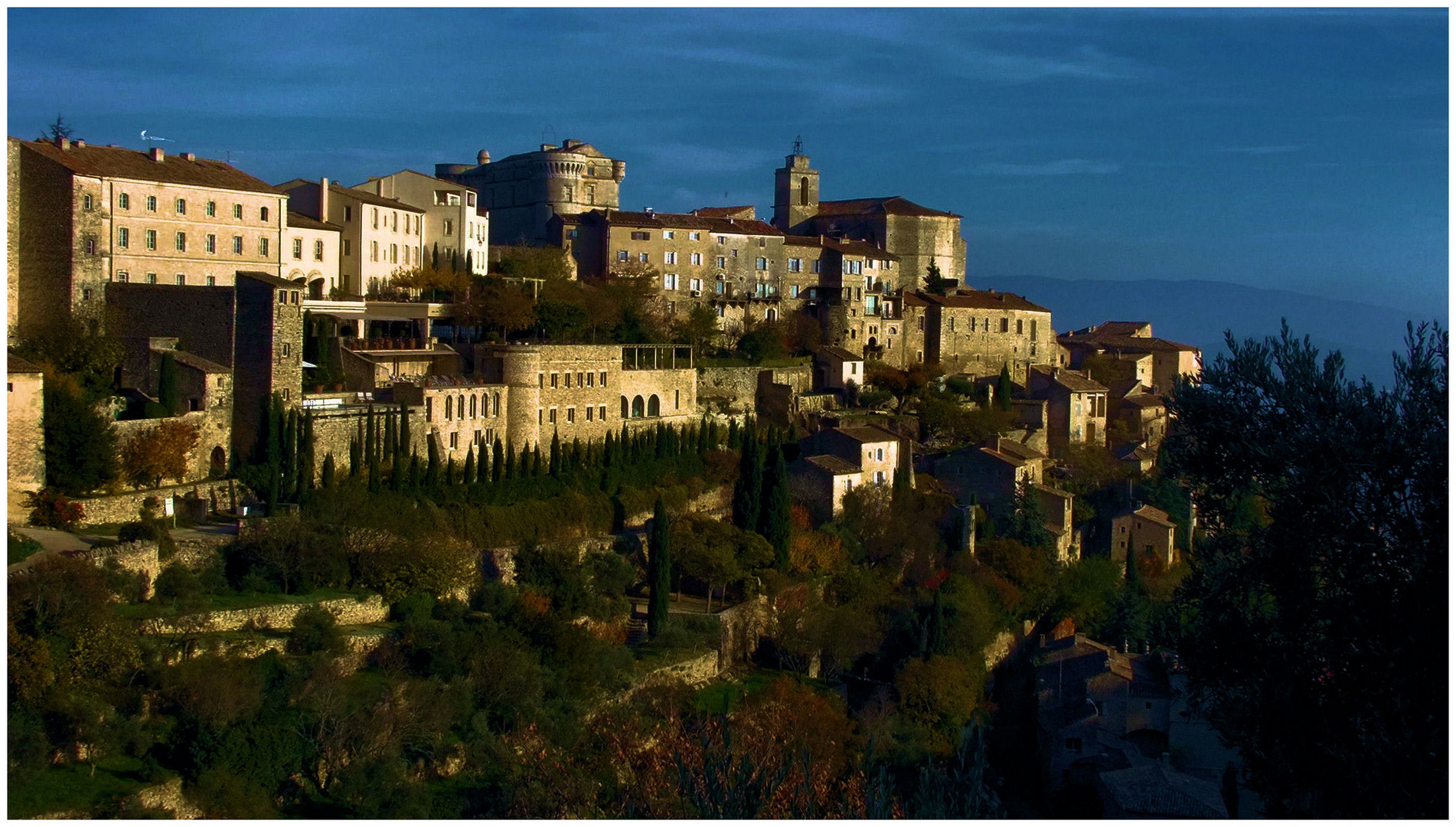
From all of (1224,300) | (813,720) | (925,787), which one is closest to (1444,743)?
(925,787)

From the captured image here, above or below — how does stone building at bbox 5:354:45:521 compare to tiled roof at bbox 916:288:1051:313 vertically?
below

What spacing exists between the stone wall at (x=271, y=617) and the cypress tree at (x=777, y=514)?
33.2 ft

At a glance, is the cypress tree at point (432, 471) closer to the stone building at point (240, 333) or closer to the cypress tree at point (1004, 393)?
the stone building at point (240, 333)

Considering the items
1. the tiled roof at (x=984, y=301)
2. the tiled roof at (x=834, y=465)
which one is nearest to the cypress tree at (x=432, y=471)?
the tiled roof at (x=834, y=465)

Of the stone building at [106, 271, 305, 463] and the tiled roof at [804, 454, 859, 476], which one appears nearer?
the stone building at [106, 271, 305, 463]

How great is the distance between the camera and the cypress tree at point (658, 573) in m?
27.5

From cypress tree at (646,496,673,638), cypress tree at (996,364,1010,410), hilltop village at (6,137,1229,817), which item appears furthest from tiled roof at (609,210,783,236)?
cypress tree at (646,496,673,638)

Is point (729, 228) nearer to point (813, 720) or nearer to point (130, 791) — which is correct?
point (813, 720)

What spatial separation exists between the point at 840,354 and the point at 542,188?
15.5 meters

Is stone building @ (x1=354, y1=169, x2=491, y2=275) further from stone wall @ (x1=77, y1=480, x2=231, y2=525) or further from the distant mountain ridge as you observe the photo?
the distant mountain ridge

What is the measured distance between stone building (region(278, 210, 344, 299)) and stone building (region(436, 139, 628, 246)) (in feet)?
50.7

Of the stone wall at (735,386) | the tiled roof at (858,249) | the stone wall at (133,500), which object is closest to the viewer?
the stone wall at (133,500)

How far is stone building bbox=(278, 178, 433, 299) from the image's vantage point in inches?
1430

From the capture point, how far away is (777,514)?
32156 millimetres
